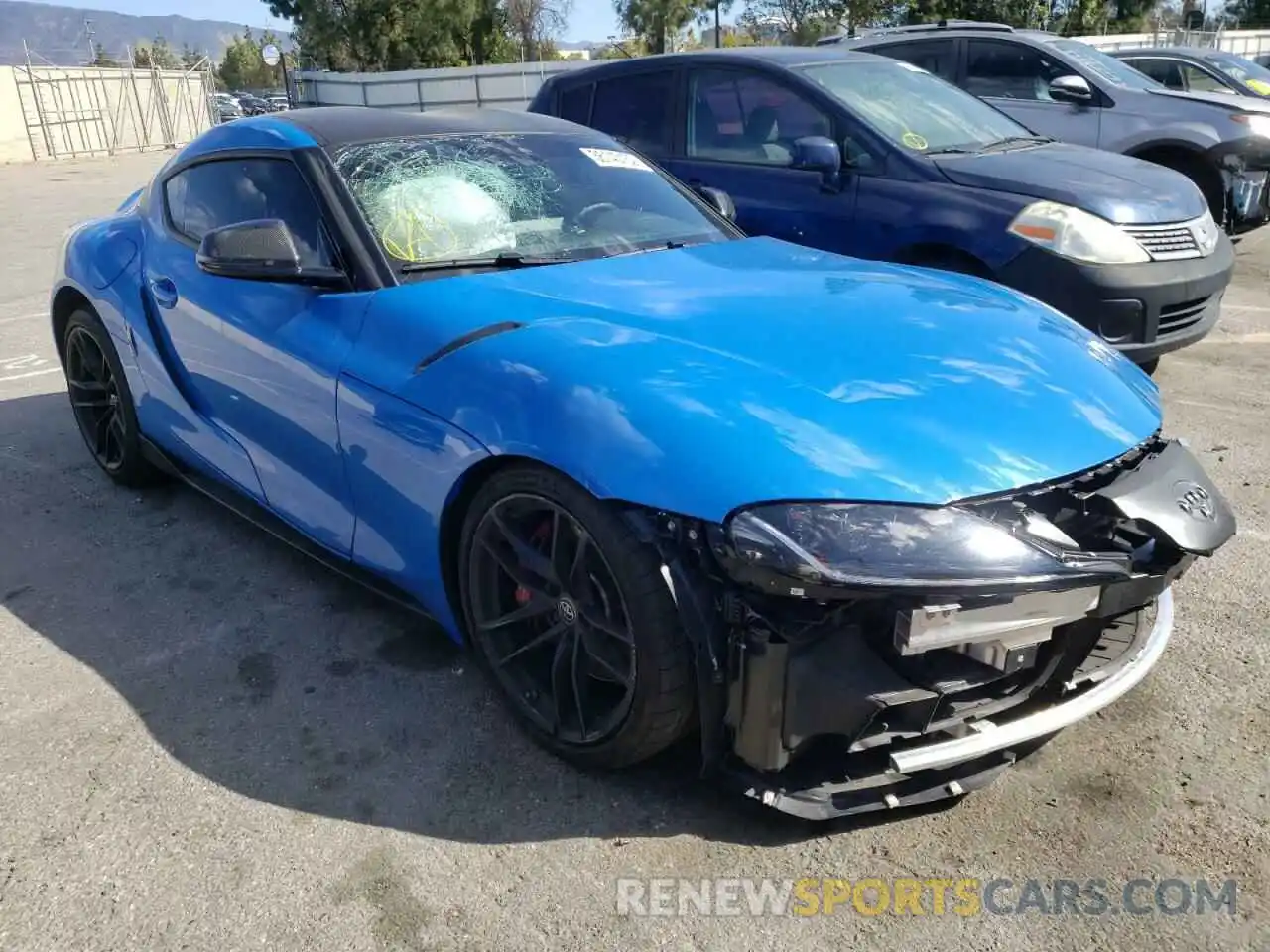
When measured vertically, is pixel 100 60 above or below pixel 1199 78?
above

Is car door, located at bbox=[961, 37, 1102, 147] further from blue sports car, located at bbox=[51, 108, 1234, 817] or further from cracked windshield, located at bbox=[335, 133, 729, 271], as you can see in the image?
blue sports car, located at bbox=[51, 108, 1234, 817]

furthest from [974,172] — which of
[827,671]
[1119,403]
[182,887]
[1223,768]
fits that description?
[182,887]

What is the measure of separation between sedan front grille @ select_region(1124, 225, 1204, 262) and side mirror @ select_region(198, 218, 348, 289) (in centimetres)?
375

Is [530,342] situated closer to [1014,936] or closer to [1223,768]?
[1014,936]

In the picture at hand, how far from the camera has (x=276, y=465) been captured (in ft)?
10.8

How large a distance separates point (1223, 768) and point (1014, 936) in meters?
0.84

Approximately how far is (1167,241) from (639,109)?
9.97ft

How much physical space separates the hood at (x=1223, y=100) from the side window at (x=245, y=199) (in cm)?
746

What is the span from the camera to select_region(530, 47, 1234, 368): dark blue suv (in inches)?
192

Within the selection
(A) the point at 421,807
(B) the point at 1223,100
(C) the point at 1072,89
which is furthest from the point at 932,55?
(A) the point at 421,807

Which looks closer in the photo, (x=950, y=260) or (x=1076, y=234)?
(x=1076, y=234)

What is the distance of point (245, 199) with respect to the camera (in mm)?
3541

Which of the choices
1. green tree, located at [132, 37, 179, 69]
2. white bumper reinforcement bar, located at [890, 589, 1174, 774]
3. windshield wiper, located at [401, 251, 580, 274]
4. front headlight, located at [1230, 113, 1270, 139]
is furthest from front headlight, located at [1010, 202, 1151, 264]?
green tree, located at [132, 37, 179, 69]

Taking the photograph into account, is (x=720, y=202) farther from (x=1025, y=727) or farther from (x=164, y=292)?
(x=1025, y=727)
